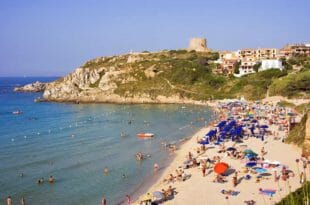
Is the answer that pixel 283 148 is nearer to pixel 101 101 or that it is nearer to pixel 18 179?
pixel 18 179

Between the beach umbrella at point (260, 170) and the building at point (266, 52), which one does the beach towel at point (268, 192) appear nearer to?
the beach umbrella at point (260, 170)

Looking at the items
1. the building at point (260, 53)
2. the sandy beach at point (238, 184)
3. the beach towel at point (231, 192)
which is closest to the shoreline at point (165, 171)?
the sandy beach at point (238, 184)

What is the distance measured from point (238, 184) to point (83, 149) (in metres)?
18.0

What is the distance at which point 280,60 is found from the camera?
77.6 m

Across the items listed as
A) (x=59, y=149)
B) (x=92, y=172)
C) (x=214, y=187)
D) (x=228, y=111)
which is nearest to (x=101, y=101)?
(x=228, y=111)

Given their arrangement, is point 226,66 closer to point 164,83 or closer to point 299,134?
point 164,83

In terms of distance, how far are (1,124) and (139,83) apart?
3376 cm

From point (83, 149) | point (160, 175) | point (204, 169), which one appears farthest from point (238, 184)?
point (83, 149)

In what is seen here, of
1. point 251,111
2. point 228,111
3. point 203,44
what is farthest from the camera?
point 203,44

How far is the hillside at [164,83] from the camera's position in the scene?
6562 centimetres

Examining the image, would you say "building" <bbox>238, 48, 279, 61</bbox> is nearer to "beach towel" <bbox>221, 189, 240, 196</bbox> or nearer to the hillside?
the hillside

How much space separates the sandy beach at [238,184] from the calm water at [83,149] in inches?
98.7

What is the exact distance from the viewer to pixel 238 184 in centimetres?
2255

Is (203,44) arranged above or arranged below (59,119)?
above
